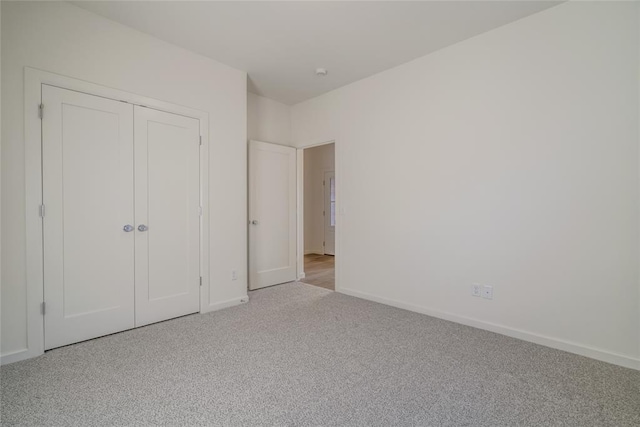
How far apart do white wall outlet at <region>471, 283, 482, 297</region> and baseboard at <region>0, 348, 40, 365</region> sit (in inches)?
147

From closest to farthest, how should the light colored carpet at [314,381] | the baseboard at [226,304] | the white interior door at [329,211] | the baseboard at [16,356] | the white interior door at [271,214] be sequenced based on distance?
1. the light colored carpet at [314,381]
2. the baseboard at [16,356]
3. the baseboard at [226,304]
4. the white interior door at [271,214]
5. the white interior door at [329,211]

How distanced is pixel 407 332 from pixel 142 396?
6.89 ft

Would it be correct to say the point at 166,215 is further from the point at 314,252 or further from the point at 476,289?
the point at 314,252

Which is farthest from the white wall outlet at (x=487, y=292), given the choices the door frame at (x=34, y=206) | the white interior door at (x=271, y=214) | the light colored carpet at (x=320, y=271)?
the door frame at (x=34, y=206)

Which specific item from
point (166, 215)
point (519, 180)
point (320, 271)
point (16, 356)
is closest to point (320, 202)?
point (320, 271)

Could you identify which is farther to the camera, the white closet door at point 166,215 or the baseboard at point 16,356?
the white closet door at point 166,215

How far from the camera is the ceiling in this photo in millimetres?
2449

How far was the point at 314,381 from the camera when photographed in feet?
6.38

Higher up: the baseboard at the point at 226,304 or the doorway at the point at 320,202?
the doorway at the point at 320,202

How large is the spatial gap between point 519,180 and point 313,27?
230cm

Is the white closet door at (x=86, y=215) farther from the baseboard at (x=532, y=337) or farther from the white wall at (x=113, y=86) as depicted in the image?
the baseboard at (x=532, y=337)

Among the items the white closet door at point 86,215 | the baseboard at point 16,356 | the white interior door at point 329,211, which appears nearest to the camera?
the baseboard at point 16,356

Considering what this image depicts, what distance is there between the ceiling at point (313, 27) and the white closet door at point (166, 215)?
80 centimetres

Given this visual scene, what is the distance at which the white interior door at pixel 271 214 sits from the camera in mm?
4227
